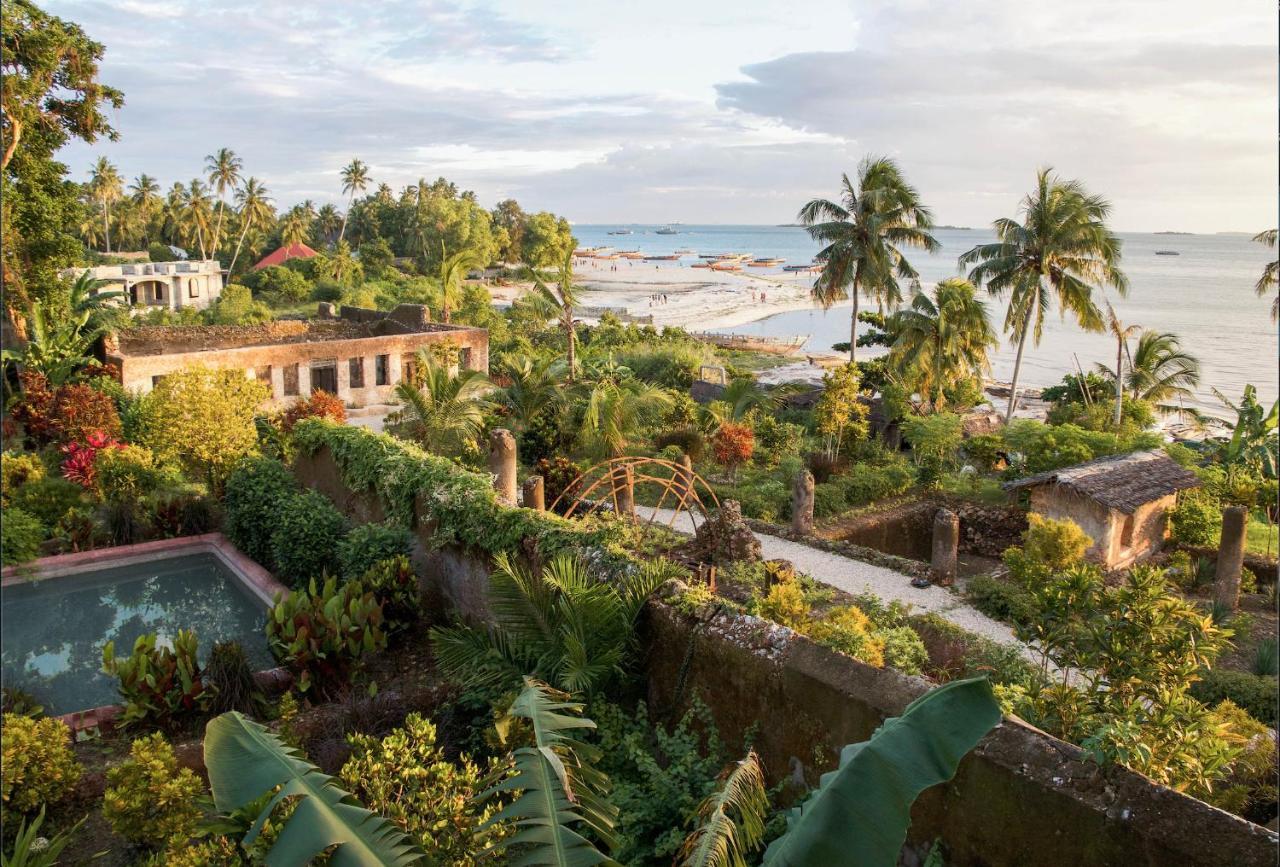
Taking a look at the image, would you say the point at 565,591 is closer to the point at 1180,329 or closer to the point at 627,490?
the point at 627,490

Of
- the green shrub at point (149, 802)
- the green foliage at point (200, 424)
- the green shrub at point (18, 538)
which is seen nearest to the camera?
the green shrub at point (149, 802)

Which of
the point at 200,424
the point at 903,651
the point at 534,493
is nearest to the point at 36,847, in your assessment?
the point at 903,651

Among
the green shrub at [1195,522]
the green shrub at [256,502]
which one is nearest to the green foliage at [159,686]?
the green shrub at [256,502]

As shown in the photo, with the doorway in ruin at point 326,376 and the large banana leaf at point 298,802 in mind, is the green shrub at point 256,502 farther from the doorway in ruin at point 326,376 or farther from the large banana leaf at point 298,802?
the doorway in ruin at point 326,376

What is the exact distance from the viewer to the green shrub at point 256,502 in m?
13.0

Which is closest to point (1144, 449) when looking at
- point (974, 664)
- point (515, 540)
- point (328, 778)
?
point (974, 664)

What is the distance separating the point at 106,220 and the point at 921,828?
253 ft

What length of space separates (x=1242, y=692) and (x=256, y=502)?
13.5 meters

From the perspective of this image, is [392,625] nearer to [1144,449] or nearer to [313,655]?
[313,655]

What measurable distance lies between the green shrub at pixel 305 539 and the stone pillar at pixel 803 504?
26.4ft

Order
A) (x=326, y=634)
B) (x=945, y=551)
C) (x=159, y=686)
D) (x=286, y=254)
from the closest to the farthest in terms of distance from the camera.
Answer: (x=159, y=686) → (x=326, y=634) → (x=945, y=551) → (x=286, y=254)

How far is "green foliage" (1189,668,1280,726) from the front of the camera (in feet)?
35.6

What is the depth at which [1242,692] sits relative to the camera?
11.0m

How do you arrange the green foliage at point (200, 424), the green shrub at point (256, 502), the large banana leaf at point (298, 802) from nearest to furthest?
the large banana leaf at point (298, 802) → the green shrub at point (256, 502) → the green foliage at point (200, 424)
